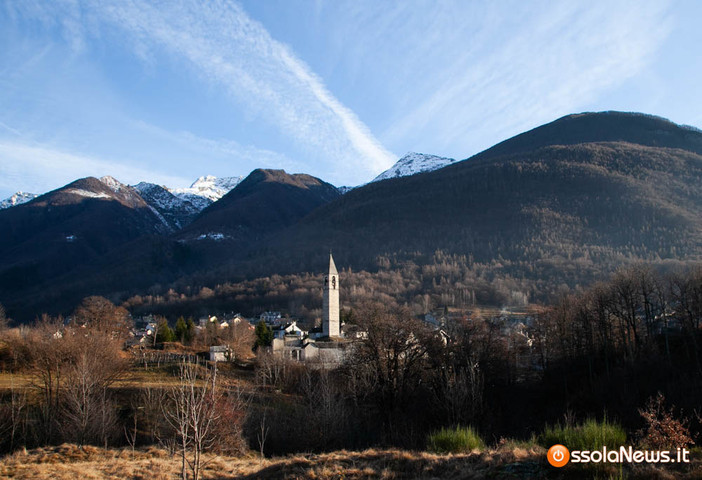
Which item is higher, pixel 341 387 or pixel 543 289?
pixel 543 289

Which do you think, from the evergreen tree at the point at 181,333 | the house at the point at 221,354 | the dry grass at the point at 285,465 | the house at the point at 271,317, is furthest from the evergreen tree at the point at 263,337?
the dry grass at the point at 285,465

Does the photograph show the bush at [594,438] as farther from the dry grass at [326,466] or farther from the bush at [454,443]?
the bush at [454,443]

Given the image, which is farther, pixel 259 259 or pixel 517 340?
pixel 259 259

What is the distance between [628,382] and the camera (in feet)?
105

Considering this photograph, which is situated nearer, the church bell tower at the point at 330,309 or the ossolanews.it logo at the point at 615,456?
the ossolanews.it logo at the point at 615,456

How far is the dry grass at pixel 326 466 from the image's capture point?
912cm

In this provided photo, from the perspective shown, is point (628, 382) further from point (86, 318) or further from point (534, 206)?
point (534, 206)

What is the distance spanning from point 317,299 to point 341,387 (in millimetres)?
83776

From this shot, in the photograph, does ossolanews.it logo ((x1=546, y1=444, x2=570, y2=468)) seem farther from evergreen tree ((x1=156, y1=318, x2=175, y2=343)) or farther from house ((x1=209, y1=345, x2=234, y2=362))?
evergreen tree ((x1=156, y1=318, x2=175, y2=343))

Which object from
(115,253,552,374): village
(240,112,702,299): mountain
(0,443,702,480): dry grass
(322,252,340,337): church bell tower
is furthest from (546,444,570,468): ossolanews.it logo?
(240,112,702,299): mountain

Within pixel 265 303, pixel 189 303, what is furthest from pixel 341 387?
pixel 189 303

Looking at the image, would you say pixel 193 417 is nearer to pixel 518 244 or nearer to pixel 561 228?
pixel 518 244

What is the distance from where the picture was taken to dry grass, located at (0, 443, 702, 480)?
29.9ft

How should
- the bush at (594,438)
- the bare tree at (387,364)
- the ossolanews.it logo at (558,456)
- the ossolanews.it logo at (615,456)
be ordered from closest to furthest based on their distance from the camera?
the ossolanews.it logo at (615,456) → the ossolanews.it logo at (558,456) → the bush at (594,438) → the bare tree at (387,364)
